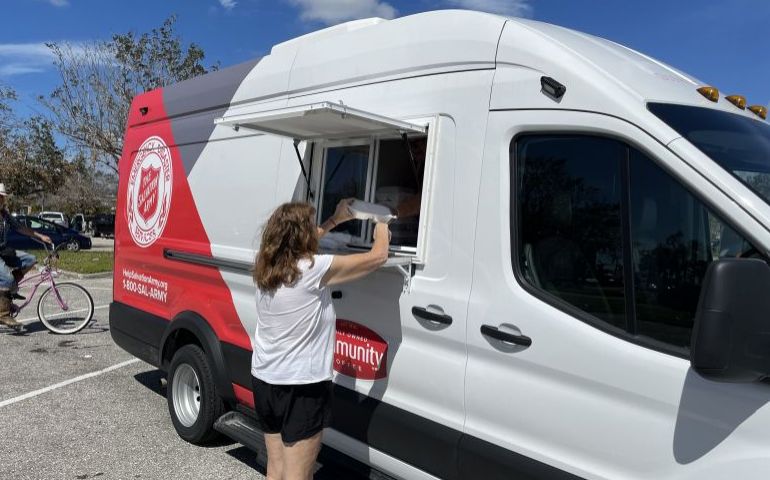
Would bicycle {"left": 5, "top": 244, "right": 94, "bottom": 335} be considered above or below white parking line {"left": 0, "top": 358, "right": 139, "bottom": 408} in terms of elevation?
above

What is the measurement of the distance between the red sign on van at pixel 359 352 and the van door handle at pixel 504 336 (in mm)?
652

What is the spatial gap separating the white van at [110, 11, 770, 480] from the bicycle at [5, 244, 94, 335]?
5.22 metres

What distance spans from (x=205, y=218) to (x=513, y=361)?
276 cm

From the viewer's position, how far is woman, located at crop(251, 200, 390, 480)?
9.15 ft


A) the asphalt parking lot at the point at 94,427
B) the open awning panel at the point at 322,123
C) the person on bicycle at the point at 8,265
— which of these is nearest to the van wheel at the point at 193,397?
the asphalt parking lot at the point at 94,427

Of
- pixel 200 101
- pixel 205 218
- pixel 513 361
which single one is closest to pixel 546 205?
pixel 513 361

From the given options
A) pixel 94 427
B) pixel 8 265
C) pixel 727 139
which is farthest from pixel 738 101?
pixel 8 265

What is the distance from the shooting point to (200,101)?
471 centimetres

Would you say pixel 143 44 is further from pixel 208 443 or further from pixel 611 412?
pixel 611 412

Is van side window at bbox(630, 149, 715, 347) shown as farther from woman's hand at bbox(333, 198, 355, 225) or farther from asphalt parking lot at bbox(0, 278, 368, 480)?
asphalt parking lot at bbox(0, 278, 368, 480)

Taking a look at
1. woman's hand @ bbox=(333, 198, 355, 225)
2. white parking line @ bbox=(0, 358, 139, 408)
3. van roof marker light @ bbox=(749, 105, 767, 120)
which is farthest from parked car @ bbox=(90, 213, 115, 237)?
van roof marker light @ bbox=(749, 105, 767, 120)

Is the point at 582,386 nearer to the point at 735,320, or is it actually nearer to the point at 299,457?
the point at 735,320

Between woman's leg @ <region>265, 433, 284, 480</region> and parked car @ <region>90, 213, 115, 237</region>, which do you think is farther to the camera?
parked car @ <region>90, 213, 115, 237</region>

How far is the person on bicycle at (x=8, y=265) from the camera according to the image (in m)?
7.75
